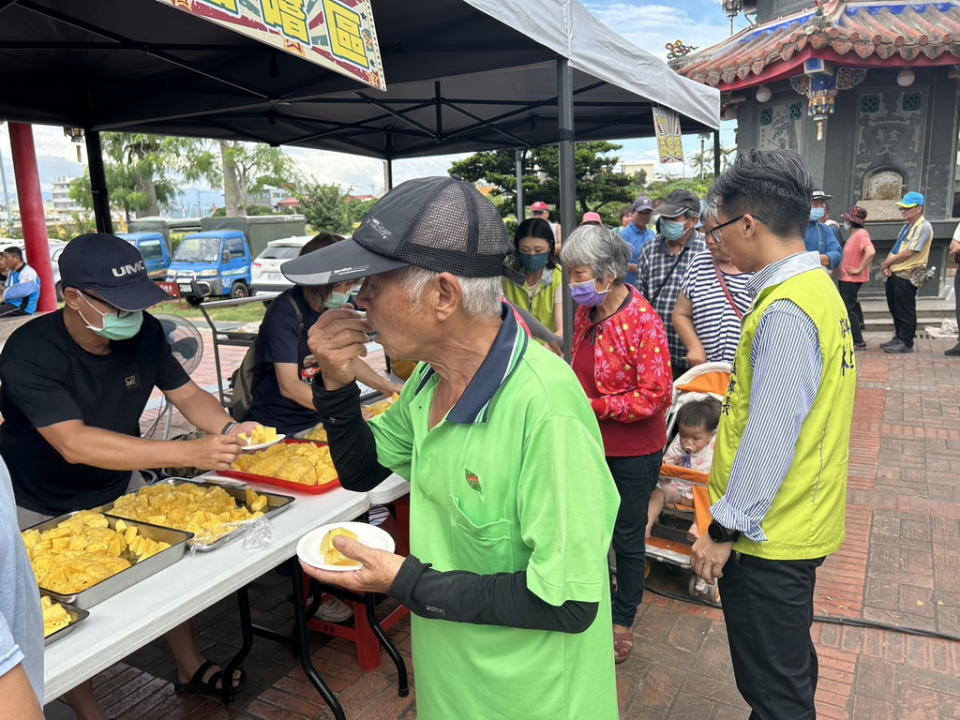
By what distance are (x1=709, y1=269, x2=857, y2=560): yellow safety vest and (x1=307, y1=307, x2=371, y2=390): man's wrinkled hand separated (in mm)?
1157

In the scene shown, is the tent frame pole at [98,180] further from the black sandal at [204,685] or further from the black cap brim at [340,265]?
the black cap brim at [340,265]

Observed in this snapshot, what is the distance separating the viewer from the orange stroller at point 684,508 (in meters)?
3.76

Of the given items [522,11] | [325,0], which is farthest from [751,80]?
[325,0]

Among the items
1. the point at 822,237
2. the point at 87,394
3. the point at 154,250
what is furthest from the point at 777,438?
the point at 154,250

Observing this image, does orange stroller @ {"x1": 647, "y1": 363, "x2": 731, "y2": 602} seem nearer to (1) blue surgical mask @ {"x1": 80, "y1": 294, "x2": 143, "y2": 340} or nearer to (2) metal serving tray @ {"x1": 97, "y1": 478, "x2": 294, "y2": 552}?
(2) metal serving tray @ {"x1": 97, "y1": 478, "x2": 294, "y2": 552}

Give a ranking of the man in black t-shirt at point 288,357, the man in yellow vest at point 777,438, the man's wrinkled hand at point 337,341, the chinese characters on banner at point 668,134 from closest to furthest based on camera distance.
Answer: the man's wrinkled hand at point 337,341
the man in yellow vest at point 777,438
the man in black t-shirt at point 288,357
the chinese characters on banner at point 668,134

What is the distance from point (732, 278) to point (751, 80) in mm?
8637

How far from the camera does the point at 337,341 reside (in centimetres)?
158

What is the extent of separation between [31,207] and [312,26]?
12.2 metres

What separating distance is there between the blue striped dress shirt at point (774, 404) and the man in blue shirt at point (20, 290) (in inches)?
494

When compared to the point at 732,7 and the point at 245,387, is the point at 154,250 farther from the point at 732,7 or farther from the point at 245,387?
the point at 245,387

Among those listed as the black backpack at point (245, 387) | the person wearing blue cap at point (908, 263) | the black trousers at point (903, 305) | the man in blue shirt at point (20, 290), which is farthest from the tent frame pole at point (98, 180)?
the black trousers at point (903, 305)

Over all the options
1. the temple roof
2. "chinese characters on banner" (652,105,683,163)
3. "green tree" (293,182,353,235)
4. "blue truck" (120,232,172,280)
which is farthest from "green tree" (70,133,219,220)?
"chinese characters on banner" (652,105,683,163)

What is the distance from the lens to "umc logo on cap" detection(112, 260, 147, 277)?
2.49m
